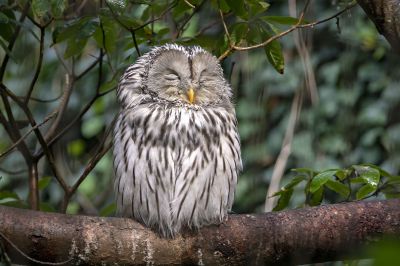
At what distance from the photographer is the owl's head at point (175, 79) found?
2789 mm

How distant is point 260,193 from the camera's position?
4910 mm

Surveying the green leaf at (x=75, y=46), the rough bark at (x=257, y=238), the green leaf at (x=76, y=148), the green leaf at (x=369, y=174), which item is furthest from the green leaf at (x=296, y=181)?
the green leaf at (x=76, y=148)

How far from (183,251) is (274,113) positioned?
2.70 metres

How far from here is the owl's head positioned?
2.79m

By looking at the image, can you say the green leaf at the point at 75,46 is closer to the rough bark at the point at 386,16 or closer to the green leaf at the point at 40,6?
the green leaf at the point at 40,6

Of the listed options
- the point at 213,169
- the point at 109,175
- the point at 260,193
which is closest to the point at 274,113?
the point at 260,193

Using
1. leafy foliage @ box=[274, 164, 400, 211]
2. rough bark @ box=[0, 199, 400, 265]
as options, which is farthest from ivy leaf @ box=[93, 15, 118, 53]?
leafy foliage @ box=[274, 164, 400, 211]

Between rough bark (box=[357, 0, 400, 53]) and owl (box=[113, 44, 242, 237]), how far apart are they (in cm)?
95

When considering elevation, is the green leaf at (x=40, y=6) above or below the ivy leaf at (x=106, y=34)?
above

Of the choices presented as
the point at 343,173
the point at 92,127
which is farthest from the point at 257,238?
the point at 92,127

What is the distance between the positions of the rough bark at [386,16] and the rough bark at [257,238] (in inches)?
28.4

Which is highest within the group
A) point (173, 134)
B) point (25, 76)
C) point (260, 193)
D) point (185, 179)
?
point (25, 76)

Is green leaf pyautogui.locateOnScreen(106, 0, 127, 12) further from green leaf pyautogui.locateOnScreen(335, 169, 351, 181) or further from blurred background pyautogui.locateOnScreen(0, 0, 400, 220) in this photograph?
blurred background pyautogui.locateOnScreen(0, 0, 400, 220)

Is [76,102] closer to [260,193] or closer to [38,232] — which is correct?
[260,193]
